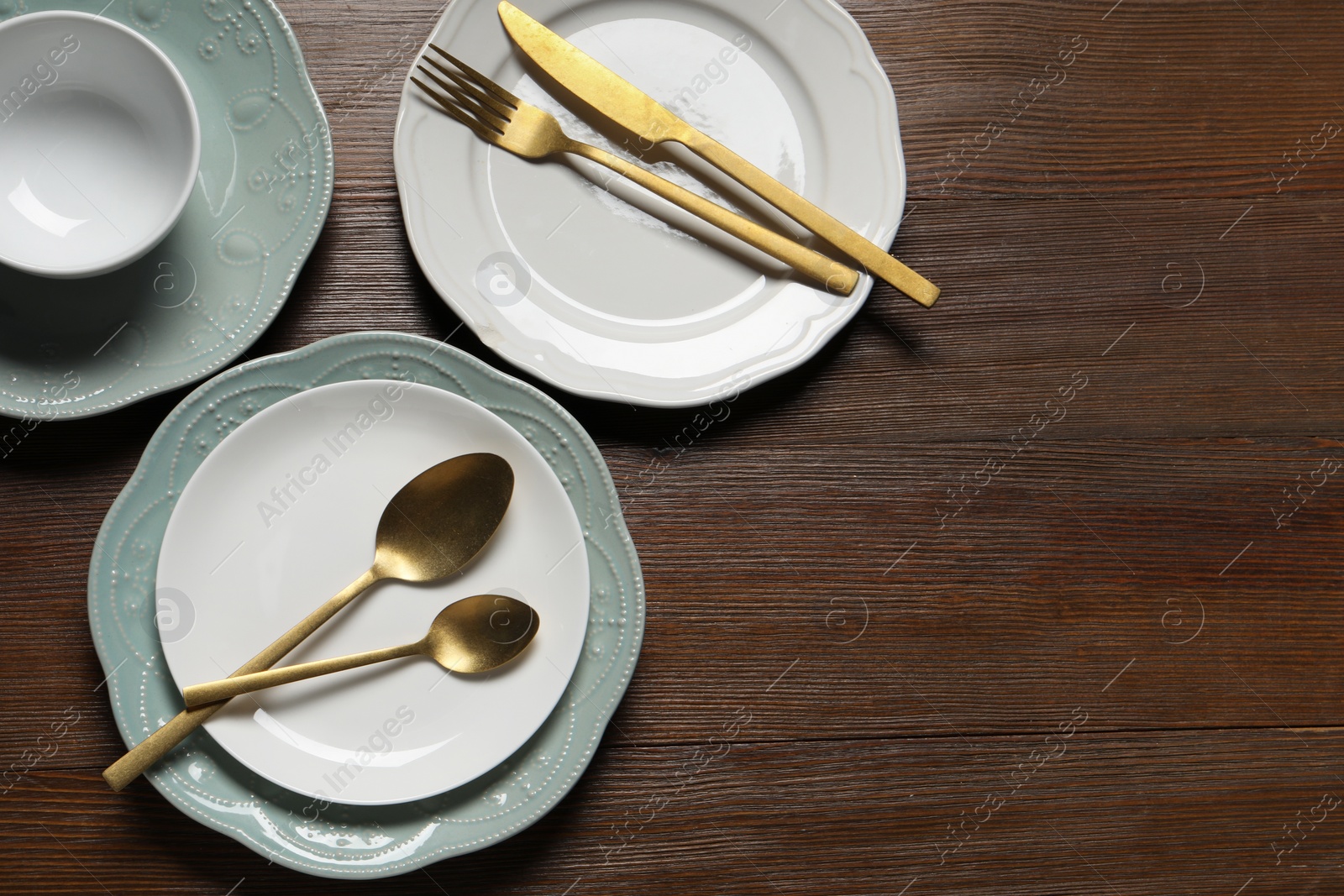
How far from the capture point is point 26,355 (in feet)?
1.67

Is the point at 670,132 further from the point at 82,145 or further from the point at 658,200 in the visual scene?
the point at 82,145

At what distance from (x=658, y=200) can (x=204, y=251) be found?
297mm

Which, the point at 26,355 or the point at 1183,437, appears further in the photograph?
the point at 1183,437

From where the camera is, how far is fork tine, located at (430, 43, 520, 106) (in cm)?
54

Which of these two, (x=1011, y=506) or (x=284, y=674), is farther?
(x=1011, y=506)

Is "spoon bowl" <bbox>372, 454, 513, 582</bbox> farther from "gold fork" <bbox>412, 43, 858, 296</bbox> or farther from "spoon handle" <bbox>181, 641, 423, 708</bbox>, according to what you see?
"gold fork" <bbox>412, 43, 858, 296</bbox>

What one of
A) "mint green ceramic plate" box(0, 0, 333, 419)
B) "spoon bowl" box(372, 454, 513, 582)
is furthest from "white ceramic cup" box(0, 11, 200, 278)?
"spoon bowl" box(372, 454, 513, 582)

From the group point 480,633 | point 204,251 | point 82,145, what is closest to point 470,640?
point 480,633

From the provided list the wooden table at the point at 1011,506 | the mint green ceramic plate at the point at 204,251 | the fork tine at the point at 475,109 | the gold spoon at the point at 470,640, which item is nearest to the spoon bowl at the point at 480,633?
the gold spoon at the point at 470,640

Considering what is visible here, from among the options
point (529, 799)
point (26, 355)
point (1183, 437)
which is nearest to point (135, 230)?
point (26, 355)

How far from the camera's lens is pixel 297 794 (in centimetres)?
51

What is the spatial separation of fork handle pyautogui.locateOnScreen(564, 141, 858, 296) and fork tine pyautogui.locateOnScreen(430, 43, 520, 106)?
0.05 meters

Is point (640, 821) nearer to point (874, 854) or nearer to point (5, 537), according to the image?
point (874, 854)

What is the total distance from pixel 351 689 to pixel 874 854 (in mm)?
384
